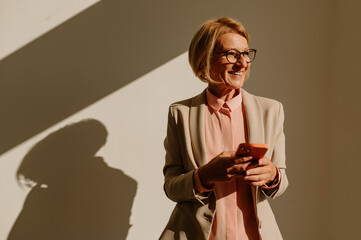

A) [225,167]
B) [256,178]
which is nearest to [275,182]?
[256,178]

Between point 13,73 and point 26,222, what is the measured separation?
105 centimetres

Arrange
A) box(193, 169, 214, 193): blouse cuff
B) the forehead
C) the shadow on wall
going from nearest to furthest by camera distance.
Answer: box(193, 169, 214, 193): blouse cuff
the forehead
the shadow on wall

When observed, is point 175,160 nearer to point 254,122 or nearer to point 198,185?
point 198,185

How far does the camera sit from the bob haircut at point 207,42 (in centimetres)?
174

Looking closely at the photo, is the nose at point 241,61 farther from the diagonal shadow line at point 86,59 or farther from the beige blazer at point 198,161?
the diagonal shadow line at point 86,59

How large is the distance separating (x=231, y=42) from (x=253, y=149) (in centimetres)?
54

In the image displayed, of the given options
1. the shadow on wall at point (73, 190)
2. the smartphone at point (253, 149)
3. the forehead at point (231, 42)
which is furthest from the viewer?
the shadow on wall at point (73, 190)

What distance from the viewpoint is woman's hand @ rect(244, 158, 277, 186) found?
1533 mm

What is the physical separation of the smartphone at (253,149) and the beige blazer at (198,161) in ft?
0.63

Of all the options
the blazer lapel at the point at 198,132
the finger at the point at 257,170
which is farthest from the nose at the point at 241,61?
the finger at the point at 257,170

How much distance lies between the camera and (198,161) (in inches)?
67.9

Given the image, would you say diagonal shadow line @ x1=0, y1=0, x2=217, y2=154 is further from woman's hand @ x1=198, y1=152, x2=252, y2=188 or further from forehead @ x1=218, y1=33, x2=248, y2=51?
woman's hand @ x1=198, y1=152, x2=252, y2=188

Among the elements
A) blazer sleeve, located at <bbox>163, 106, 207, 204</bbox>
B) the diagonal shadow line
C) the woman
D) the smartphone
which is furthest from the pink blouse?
the diagonal shadow line

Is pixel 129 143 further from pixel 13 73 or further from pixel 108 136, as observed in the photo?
pixel 13 73
